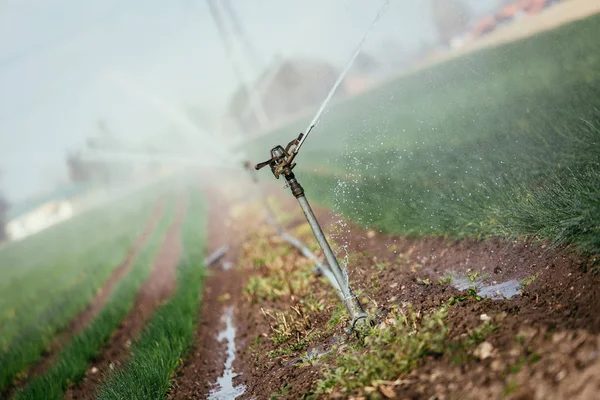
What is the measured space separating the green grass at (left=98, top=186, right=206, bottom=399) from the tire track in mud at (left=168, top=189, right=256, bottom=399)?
19 cm

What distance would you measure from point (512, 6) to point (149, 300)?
87.8 feet

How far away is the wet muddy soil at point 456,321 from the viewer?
257 cm

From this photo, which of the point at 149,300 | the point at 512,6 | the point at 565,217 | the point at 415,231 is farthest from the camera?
the point at 512,6

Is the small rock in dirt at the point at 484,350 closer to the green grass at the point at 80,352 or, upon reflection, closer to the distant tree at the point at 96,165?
the green grass at the point at 80,352

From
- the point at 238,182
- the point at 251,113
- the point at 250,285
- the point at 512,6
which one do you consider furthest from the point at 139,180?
the point at 250,285

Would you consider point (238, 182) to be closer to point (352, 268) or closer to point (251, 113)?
point (251, 113)

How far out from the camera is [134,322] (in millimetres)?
8883

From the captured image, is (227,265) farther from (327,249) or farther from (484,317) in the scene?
(484,317)

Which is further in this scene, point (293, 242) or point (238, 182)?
point (238, 182)

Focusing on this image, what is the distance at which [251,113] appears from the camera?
47594mm

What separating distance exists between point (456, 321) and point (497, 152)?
376 centimetres

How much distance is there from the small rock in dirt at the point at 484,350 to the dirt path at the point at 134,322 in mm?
4799

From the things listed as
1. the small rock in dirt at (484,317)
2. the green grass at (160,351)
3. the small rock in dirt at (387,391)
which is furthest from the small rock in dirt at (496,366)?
the green grass at (160,351)

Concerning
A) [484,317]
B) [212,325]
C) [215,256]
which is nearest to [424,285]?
[484,317]
